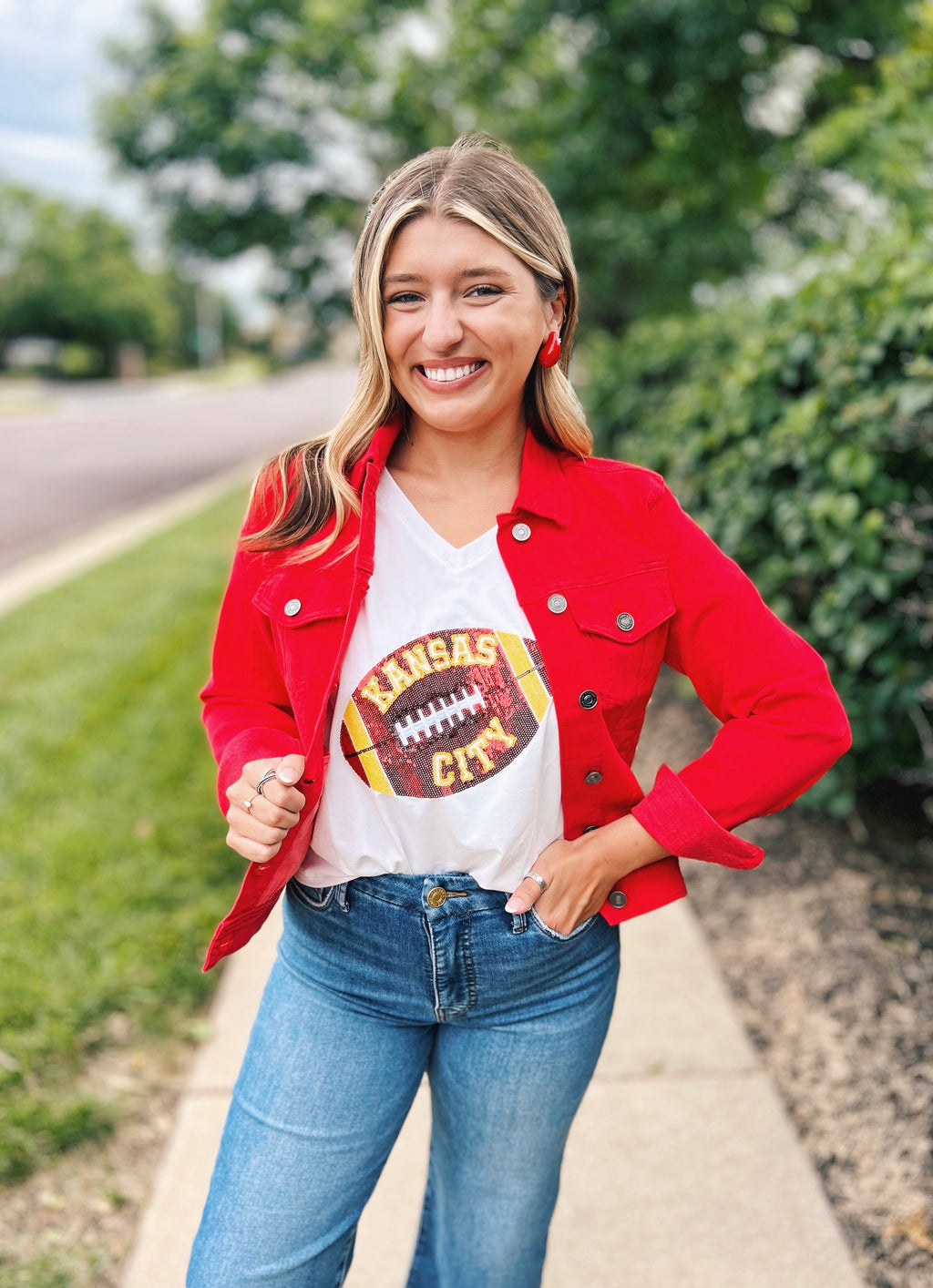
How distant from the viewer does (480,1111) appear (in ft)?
4.71

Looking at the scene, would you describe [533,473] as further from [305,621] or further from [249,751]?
[249,751]

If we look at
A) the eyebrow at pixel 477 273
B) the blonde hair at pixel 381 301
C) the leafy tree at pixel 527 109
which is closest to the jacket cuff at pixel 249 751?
the blonde hair at pixel 381 301

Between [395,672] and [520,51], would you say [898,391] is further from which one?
[520,51]

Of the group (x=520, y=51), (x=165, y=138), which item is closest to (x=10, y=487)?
(x=165, y=138)

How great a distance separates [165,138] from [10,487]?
480 centimetres

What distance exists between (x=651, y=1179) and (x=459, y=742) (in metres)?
1.45

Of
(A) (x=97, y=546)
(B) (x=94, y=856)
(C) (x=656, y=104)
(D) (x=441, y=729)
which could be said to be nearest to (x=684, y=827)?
(D) (x=441, y=729)

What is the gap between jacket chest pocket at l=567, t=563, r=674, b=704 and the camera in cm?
138

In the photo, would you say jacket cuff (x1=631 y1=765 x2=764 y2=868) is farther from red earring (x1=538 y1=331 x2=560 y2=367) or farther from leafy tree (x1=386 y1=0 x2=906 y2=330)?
leafy tree (x1=386 y1=0 x2=906 y2=330)

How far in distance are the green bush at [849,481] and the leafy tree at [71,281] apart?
62504mm

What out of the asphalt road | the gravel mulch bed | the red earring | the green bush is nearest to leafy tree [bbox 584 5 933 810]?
the green bush

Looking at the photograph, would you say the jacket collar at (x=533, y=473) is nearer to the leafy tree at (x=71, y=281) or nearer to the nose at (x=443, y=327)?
the nose at (x=443, y=327)

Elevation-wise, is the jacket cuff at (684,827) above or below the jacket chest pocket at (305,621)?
below

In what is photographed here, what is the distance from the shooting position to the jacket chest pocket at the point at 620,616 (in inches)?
54.2
